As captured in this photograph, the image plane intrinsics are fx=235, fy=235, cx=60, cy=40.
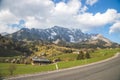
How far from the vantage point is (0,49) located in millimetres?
190000

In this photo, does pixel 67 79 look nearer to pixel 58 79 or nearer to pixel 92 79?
pixel 58 79

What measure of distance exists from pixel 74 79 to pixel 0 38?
7453 inches

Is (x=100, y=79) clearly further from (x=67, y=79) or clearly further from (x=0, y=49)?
(x=0, y=49)

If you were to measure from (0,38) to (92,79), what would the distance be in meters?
190

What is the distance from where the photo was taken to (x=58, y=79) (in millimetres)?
16984

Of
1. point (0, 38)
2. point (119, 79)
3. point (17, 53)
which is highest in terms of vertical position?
point (0, 38)

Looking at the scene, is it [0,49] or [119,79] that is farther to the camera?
[0,49]

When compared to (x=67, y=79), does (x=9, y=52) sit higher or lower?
higher

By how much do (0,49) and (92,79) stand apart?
180 m

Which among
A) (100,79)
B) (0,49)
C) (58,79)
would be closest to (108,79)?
(100,79)

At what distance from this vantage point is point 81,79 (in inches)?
666

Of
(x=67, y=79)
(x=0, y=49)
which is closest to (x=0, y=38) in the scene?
(x=0, y=49)

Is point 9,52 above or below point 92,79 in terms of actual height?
above

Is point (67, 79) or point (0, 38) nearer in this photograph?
point (67, 79)
